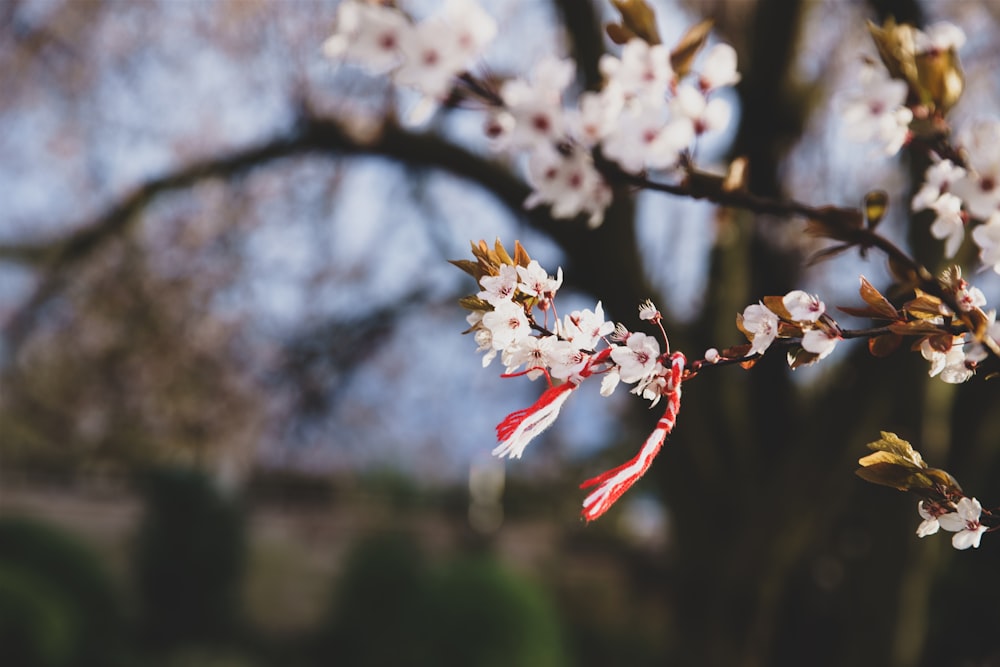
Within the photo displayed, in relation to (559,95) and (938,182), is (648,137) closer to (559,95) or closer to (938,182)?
(559,95)

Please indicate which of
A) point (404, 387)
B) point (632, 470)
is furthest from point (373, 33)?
point (404, 387)

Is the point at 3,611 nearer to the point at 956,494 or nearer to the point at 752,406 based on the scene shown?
the point at 752,406

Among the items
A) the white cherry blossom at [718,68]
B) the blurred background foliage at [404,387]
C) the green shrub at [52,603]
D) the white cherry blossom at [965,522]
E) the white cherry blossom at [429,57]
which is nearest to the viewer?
the white cherry blossom at [429,57]

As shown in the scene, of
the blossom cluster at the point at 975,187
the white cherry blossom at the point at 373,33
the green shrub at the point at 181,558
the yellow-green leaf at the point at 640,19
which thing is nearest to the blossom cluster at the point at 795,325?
the blossom cluster at the point at 975,187

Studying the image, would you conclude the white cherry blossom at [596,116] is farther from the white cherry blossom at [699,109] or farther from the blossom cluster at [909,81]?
the blossom cluster at [909,81]

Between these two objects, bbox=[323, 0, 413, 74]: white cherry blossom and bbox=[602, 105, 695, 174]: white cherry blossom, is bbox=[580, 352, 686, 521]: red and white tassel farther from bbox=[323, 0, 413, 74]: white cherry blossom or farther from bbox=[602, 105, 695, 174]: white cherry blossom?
bbox=[323, 0, 413, 74]: white cherry blossom

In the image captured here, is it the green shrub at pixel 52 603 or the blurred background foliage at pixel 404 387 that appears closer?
the blurred background foliage at pixel 404 387
